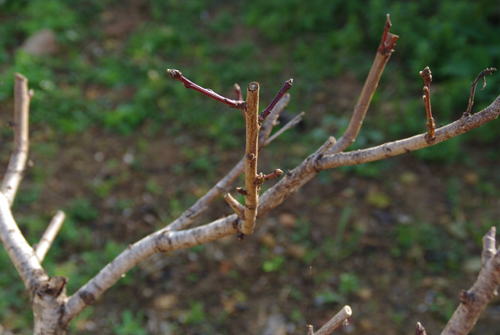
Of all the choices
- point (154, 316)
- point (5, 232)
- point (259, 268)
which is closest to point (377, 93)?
point (259, 268)

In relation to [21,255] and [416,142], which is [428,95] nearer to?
[416,142]

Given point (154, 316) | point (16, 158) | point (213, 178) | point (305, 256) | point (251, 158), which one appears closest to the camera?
point (251, 158)

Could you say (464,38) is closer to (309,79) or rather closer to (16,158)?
(309,79)

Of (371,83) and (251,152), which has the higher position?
(371,83)

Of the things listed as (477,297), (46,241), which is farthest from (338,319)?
(46,241)

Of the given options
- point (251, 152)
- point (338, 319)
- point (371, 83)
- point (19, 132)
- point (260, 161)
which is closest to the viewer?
point (251, 152)

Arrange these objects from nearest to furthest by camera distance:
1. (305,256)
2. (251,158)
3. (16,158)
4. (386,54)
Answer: (251,158) < (386,54) < (16,158) < (305,256)

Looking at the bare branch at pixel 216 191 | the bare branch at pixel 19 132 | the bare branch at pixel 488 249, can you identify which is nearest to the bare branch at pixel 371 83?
the bare branch at pixel 216 191

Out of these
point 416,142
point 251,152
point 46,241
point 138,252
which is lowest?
point 46,241
